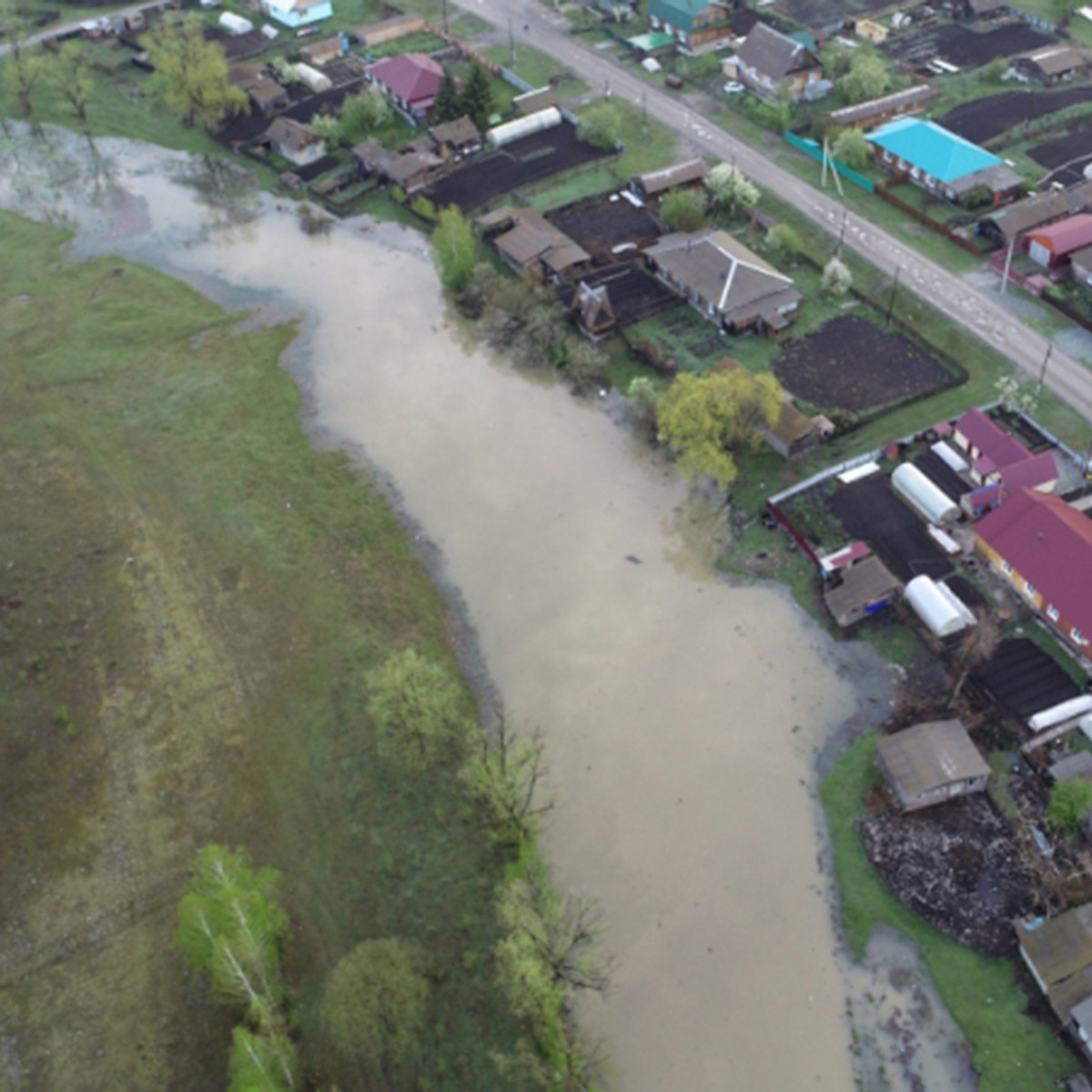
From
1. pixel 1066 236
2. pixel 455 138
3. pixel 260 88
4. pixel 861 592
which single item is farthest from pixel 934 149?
pixel 260 88

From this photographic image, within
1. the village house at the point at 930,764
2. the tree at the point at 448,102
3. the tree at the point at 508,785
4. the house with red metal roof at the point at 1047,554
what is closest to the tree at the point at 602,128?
the tree at the point at 448,102

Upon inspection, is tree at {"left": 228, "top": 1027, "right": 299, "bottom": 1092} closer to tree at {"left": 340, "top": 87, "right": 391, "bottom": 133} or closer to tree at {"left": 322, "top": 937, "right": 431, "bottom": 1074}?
tree at {"left": 322, "top": 937, "right": 431, "bottom": 1074}

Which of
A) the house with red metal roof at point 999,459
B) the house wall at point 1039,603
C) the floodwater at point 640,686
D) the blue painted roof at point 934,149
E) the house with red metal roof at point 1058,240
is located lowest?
the floodwater at point 640,686

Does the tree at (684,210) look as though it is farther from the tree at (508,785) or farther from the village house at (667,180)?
the tree at (508,785)

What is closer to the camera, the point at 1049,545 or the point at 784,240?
the point at 1049,545

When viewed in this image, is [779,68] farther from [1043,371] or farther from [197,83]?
[197,83]

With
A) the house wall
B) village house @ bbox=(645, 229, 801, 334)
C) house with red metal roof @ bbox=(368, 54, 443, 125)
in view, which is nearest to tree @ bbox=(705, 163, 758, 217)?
village house @ bbox=(645, 229, 801, 334)

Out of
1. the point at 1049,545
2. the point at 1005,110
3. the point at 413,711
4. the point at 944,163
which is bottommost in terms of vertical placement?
the point at 413,711
